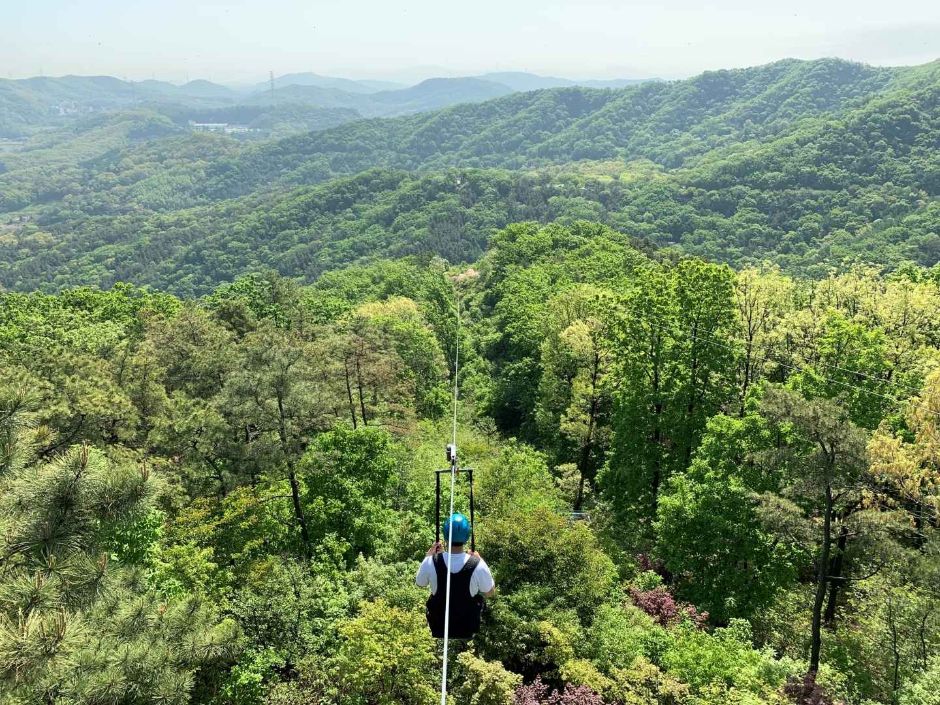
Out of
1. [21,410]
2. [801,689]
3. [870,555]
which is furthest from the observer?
[870,555]

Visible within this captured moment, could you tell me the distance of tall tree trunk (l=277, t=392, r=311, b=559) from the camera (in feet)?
66.4

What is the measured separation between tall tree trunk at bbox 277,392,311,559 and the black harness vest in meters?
13.6

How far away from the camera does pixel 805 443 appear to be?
18.6 metres

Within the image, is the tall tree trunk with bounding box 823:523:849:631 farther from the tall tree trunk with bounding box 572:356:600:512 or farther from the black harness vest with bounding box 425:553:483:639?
the black harness vest with bounding box 425:553:483:639

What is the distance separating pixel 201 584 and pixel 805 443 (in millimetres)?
18913

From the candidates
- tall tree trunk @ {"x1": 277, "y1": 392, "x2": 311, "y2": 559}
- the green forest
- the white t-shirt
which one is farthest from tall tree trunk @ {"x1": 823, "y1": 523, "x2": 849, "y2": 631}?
tall tree trunk @ {"x1": 277, "y1": 392, "x2": 311, "y2": 559}

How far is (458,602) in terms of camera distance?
25.2 feet

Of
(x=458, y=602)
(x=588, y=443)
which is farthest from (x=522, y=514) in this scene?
(x=588, y=443)

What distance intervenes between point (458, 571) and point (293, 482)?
48.8 ft

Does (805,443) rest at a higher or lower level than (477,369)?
higher

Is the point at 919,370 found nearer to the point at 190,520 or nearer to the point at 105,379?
the point at 190,520

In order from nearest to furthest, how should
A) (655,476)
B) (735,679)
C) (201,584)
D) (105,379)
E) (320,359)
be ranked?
1. (735,679)
2. (201,584)
3. (105,379)
4. (655,476)
5. (320,359)

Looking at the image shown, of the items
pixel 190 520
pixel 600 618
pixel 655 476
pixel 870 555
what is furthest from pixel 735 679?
pixel 190 520

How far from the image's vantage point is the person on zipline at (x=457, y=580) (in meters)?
7.16
